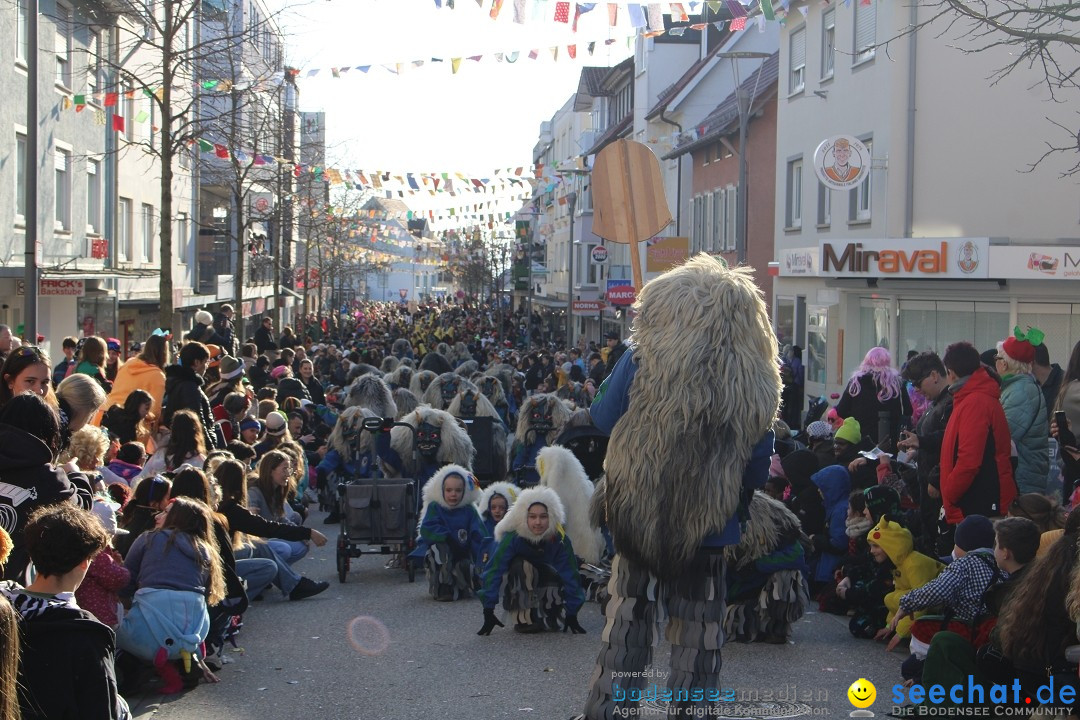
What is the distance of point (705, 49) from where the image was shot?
1751 inches

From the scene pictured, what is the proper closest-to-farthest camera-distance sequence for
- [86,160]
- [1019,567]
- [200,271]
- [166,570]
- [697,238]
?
1. [1019,567]
2. [166,570]
3. [86,160]
4. [697,238]
5. [200,271]

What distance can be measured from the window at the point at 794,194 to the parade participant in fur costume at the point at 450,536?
1783 cm

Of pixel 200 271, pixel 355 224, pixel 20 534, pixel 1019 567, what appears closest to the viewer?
pixel 20 534

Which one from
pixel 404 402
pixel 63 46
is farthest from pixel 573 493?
pixel 63 46

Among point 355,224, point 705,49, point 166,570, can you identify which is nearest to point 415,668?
point 166,570

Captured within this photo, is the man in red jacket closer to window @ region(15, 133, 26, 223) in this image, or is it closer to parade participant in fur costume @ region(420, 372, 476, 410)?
parade participant in fur costume @ region(420, 372, 476, 410)

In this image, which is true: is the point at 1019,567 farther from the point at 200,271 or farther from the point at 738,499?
the point at 200,271

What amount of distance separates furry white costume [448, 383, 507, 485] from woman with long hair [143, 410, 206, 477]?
4143 millimetres

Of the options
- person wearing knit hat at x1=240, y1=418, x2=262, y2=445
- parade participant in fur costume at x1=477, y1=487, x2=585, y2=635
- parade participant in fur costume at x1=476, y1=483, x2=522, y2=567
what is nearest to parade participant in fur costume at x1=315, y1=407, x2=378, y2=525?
person wearing knit hat at x1=240, y1=418, x2=262, y2=445

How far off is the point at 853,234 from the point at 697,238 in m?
14.2

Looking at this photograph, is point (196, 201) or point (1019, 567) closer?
point (1019, 567)

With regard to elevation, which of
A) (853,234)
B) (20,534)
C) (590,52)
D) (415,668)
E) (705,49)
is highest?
(705,49)

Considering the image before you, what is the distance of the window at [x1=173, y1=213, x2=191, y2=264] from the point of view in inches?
1425

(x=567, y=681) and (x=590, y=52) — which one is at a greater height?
(x=590, y=52)
